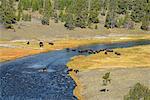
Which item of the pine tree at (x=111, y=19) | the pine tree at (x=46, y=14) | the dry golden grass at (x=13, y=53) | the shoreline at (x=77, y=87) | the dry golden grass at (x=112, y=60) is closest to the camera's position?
the shoreline at (x=77, y=87)

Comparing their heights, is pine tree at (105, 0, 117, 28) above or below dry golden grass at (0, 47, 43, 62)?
above

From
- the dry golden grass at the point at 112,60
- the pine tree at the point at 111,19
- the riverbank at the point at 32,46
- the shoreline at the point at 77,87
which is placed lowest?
the riverbank at the point at 32,46

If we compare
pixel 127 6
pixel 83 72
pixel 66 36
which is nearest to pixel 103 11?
pixel 127 6

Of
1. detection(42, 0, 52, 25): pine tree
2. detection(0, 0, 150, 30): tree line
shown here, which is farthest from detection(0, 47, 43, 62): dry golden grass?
detection(42, 0, 52, 25): pine tree

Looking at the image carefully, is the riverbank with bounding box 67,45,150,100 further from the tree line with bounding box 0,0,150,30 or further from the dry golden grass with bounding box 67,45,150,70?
the tree line with bounding box 0,0,150,30

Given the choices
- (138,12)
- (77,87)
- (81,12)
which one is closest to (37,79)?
(77,87)

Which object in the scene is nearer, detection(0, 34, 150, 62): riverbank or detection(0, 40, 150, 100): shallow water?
detection(0, 40, 150, 100): shallow water

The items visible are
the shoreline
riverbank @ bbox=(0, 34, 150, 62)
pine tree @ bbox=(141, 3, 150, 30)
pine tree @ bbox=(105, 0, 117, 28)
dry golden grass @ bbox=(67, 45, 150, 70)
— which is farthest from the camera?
pine tree @ bbox=(141, 3, 150, 30)

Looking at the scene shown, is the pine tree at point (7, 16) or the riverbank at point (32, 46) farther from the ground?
the pine tree at point (7, 16)

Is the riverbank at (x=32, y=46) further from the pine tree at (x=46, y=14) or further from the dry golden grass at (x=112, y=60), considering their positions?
the pine tree at (x=46, y=14)

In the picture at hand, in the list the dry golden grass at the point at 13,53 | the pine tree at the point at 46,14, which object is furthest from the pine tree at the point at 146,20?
the dry golden grass at the point at 13,53
